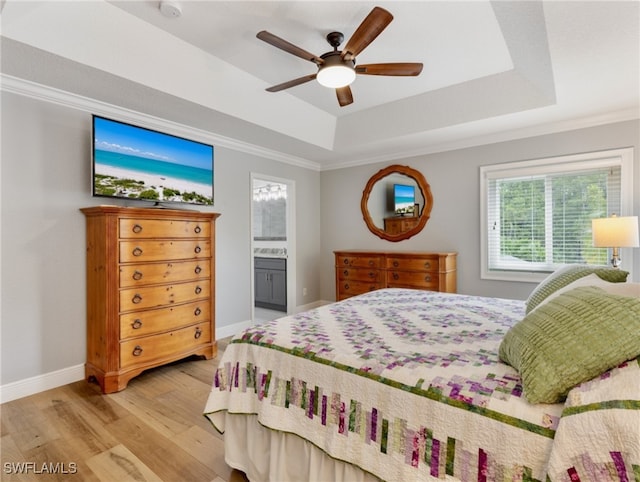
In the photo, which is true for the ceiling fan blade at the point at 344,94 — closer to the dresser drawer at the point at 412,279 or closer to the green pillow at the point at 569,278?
the green pillow at the point at 569,278

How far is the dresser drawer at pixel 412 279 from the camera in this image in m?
3.90

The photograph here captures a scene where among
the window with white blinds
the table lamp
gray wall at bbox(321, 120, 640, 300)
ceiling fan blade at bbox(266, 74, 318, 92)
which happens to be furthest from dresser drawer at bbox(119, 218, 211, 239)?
the table lamp

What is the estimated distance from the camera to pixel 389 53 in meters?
2.75

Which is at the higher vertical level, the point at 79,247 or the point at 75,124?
the point at 75,124

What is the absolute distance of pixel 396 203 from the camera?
471 centimetres

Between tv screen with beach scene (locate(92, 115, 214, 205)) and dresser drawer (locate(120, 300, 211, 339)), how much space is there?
1.04 metres

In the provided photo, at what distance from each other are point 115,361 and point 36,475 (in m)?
0.93

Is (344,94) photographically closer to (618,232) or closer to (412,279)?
(412,279)

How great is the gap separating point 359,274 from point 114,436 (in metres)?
3.11

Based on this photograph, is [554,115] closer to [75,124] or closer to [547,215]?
[547,215]

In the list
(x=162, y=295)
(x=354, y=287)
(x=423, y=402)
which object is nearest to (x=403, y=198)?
(x=354, y=287)

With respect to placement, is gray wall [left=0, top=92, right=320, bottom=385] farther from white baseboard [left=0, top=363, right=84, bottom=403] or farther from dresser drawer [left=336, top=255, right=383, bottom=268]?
dresser drawer [left=336, top=255, right=383, bottom=268]

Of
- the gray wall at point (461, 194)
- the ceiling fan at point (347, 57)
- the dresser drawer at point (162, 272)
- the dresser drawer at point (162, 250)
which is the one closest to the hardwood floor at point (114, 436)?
the dresser drawer at point (162, 272)

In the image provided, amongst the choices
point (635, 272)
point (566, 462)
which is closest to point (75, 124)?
point (566, 462)
